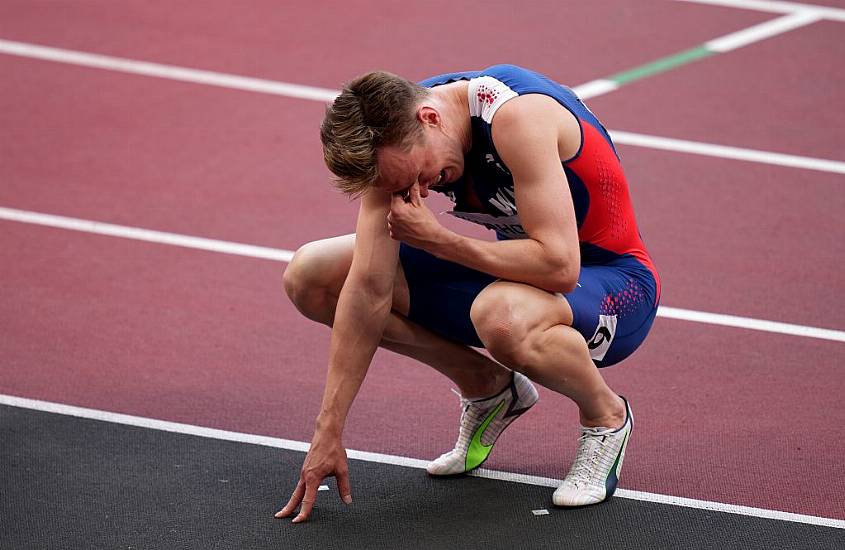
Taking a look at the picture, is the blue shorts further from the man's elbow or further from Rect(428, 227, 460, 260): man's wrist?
Rect(428, 227, 460, 260): man's wrist

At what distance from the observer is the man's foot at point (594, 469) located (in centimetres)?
319

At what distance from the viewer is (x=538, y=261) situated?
2924 mm

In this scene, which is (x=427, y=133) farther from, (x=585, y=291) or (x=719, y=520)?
(x=719, y=520)

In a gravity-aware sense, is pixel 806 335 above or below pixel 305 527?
above

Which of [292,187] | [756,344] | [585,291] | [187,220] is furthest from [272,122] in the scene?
[585,291]

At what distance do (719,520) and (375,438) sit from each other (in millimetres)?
987

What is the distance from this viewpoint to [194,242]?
4.80 m

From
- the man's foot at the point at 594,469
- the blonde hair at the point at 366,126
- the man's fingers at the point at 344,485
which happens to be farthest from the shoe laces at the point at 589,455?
the blonde hair at the point at 366,126

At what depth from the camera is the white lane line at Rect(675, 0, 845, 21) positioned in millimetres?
7660

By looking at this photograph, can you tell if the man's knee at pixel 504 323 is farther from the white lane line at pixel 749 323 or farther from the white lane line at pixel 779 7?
the white lane line at pixel 779 7

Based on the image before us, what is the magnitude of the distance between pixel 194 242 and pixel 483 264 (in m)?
2.10

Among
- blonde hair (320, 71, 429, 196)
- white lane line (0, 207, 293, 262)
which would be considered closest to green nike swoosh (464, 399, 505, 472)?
blonde hair (320, 71, 429, 196)

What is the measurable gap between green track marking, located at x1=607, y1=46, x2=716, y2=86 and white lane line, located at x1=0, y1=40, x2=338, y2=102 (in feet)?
5.00

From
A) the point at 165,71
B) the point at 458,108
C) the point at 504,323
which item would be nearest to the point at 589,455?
the point at 504,323
